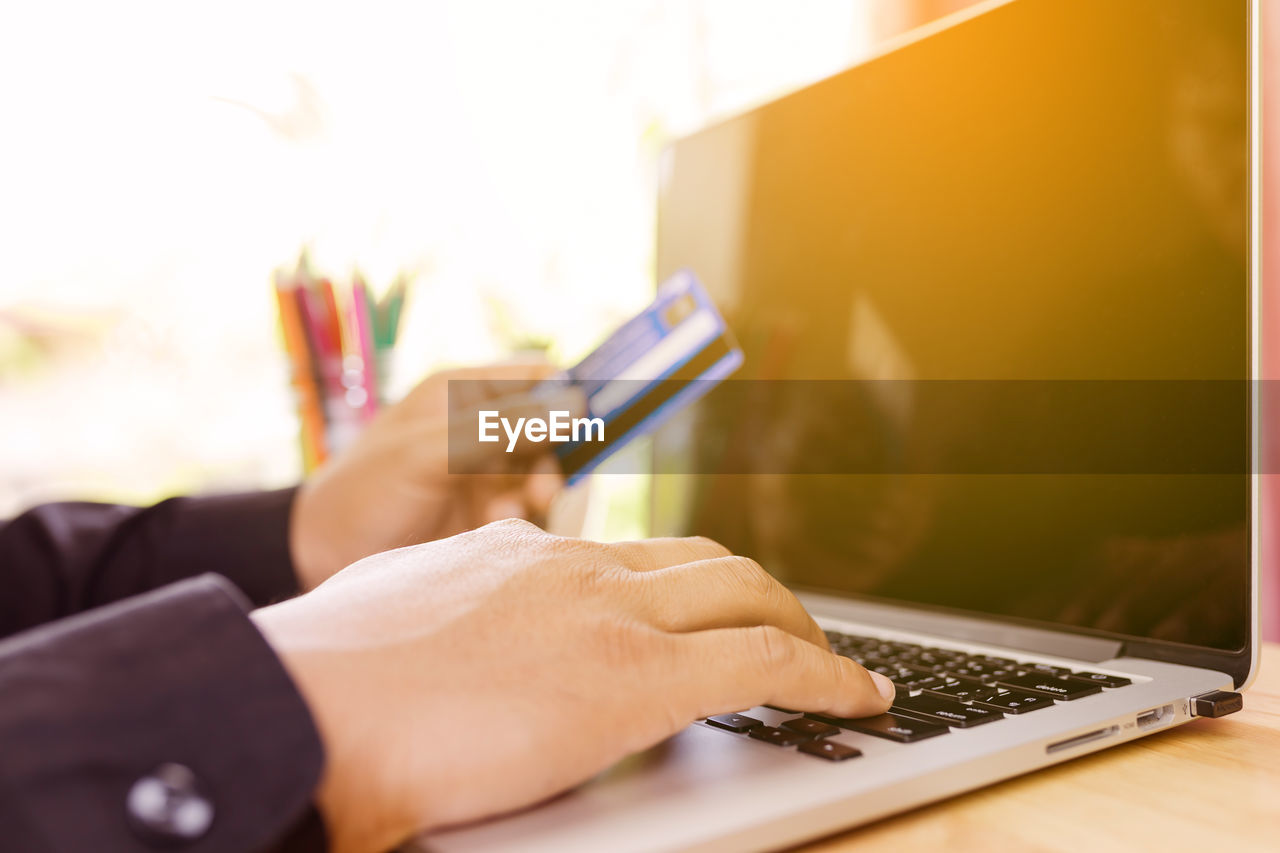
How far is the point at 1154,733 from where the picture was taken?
14.8 inches

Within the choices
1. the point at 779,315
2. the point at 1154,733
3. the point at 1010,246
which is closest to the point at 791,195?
the point at 779,315

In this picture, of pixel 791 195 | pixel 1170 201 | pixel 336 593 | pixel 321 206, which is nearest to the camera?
pixel 336 593

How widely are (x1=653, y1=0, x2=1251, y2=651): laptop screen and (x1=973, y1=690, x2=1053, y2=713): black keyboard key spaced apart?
13cm

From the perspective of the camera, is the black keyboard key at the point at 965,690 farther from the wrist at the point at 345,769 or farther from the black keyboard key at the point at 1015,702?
the wrist at the point at 345,769

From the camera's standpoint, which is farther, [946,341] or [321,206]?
[321,206]

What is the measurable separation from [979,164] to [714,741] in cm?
40

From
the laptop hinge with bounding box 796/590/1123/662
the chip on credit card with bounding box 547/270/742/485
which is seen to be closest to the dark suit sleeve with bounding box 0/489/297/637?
the chip on credit card with bounding box 547/270/742/485

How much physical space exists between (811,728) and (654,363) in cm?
33

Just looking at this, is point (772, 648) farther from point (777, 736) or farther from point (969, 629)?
point (969, 629)

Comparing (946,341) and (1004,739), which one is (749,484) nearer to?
(946,341)

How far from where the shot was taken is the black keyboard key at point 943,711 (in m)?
0.33

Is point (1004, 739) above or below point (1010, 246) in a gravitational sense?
below

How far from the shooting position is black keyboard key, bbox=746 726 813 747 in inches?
12.4

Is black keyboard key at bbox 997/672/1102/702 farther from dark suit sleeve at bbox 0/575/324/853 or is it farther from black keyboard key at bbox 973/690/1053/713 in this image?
dark suit sleeve at bbox 0/575/324/853
